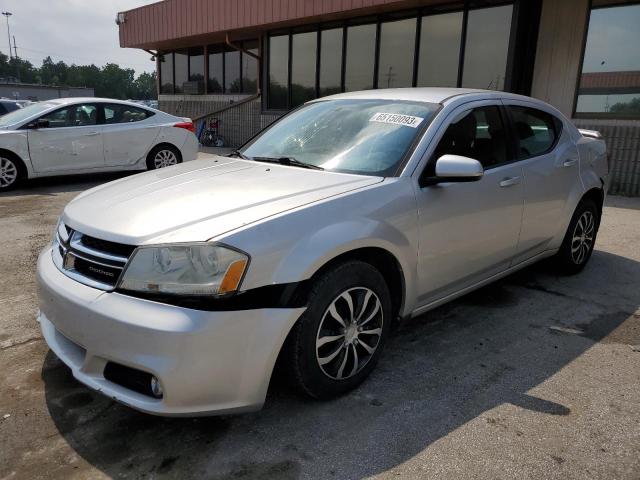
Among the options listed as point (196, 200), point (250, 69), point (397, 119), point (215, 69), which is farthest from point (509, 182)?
point (215, 69)

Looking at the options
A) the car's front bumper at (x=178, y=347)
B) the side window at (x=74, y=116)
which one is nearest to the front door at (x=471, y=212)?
the car's front bumper at (x=178, y=347)

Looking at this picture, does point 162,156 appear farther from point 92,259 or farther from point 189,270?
point 189,270

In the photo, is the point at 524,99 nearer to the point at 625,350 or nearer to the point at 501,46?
the point at 625,350

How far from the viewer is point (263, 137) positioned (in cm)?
382

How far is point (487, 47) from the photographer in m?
9.80

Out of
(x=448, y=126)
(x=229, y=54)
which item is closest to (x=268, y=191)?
(x=448, y=126)

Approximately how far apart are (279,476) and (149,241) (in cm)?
110

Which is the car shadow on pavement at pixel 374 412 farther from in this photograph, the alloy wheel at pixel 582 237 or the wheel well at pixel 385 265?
the alloy wheel at pixel 582 237

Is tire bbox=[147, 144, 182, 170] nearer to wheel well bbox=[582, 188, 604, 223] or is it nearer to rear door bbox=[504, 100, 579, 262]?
rear door bbox=[504, 100, 579, 262]

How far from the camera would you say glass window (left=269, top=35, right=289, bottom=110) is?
1401cm

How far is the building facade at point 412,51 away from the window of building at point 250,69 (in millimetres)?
36

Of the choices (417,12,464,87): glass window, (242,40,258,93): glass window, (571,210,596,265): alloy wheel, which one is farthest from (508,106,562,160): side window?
(242,40,258,93): glass window

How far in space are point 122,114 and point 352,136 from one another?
689 centimetres

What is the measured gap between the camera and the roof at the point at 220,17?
11.1 metres
